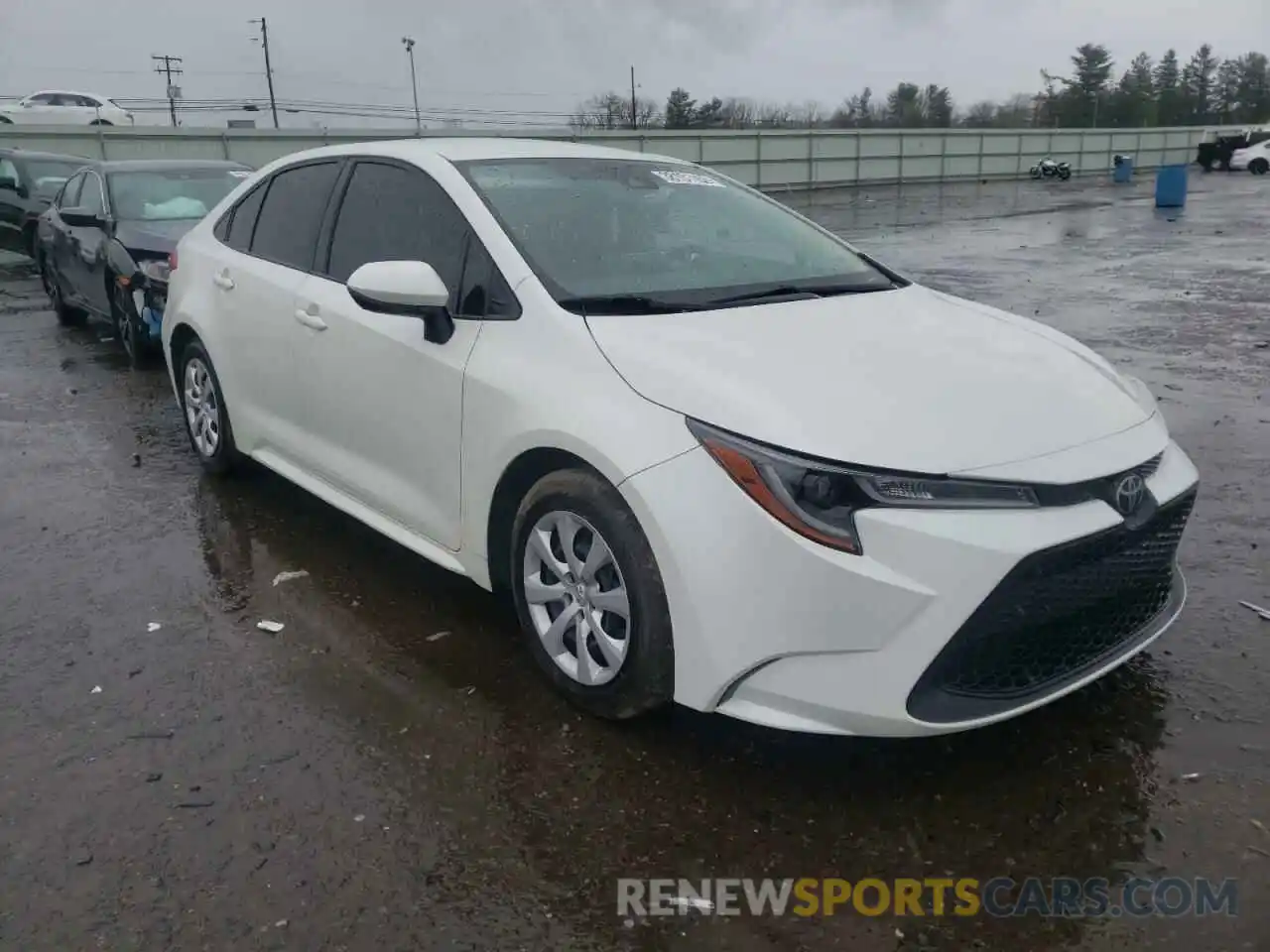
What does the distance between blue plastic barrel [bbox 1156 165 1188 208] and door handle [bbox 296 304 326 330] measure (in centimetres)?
2709

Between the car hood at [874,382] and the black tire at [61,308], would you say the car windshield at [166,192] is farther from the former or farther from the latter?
the car hood at [874,382]

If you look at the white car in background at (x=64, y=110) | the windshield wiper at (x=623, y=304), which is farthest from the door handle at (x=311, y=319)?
the white car in background at (x=64, y=110)

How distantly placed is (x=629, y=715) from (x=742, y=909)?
734 millimetres

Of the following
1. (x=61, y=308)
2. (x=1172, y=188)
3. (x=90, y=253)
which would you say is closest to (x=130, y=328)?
(x=90, y=253)

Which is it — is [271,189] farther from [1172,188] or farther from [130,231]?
[1172,188]

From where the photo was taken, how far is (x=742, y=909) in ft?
8.24

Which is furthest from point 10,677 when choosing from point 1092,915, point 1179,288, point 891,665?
point 1179,288

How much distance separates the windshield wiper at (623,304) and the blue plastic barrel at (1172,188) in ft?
89.2

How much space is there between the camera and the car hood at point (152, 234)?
27.4ft

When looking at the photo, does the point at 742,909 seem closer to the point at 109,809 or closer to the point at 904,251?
the point at 109,809

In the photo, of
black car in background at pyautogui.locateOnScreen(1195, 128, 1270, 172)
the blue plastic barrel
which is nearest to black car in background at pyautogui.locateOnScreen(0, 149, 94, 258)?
the blue plastic barrel

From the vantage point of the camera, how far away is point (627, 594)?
297cm

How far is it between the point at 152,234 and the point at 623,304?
6.44 metres

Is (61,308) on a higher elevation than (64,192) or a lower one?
lower
